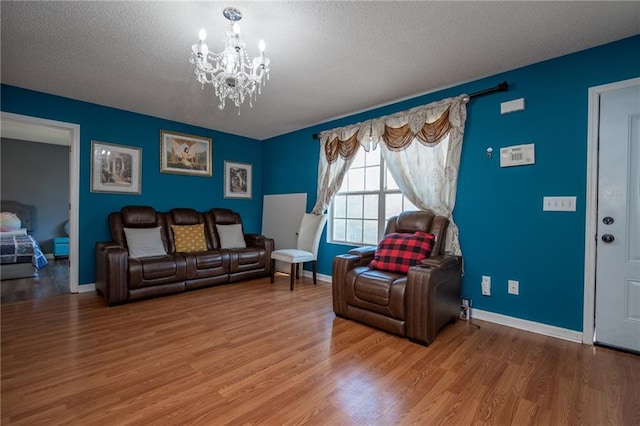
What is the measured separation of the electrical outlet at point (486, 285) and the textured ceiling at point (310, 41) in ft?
6.44

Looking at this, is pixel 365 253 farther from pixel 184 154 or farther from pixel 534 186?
pixel 184 154

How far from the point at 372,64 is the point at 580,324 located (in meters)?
2.78

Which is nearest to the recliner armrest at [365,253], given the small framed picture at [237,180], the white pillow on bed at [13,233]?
the small framed picture at [237,180]

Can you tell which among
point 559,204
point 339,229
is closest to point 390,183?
point 339,229

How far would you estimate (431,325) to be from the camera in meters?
2.24

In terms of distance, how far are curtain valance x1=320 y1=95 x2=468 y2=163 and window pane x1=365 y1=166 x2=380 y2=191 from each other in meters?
0.31

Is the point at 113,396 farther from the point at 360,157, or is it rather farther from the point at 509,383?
the point at 360,157

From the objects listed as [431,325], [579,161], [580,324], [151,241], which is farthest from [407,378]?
[151,241]

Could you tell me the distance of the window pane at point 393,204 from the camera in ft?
11.7

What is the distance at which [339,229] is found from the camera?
14.0 feet

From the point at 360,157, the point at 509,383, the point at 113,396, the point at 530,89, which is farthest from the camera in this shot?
the point at 360,157

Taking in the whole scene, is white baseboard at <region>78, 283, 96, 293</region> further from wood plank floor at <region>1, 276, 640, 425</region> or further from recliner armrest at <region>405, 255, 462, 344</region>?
recliner armrest at <region>405, 255, 462, 344</region>

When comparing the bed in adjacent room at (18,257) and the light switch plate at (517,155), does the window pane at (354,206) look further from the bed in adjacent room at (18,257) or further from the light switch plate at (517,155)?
the bed in adjacent room at (18,257)

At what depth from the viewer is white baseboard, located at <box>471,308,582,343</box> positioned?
2338 mm
